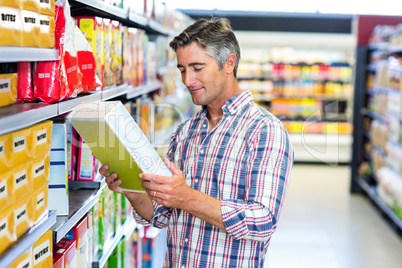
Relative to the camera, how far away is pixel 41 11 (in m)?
1.42

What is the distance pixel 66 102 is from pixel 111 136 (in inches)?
11.6

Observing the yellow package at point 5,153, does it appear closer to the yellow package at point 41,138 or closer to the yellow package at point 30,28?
the yellow package at point 41,138

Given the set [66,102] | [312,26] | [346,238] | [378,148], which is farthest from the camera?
[312,26]

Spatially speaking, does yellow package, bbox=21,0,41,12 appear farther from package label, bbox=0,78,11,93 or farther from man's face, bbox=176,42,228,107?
man's face, bbox=176,42,228,107

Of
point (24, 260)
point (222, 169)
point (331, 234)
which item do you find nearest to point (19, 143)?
point (24, 260)

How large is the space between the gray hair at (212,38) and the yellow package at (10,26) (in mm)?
698

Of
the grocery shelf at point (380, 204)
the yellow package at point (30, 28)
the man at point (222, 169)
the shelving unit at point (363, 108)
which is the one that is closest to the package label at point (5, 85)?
the yellow package at point (30, 28)

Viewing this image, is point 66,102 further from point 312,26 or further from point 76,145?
point 312,26

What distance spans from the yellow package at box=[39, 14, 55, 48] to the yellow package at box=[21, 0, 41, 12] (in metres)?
0.04

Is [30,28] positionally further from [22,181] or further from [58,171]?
[58,171]

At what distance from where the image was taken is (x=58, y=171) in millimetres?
1735

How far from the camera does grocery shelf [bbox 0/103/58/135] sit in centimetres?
116

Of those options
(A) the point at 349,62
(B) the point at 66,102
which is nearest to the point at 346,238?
(B) the point at 66,102

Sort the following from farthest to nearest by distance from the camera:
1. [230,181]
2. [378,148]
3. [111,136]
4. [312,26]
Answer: [312,26]
[378,148]
[230,181]
[111,136]
